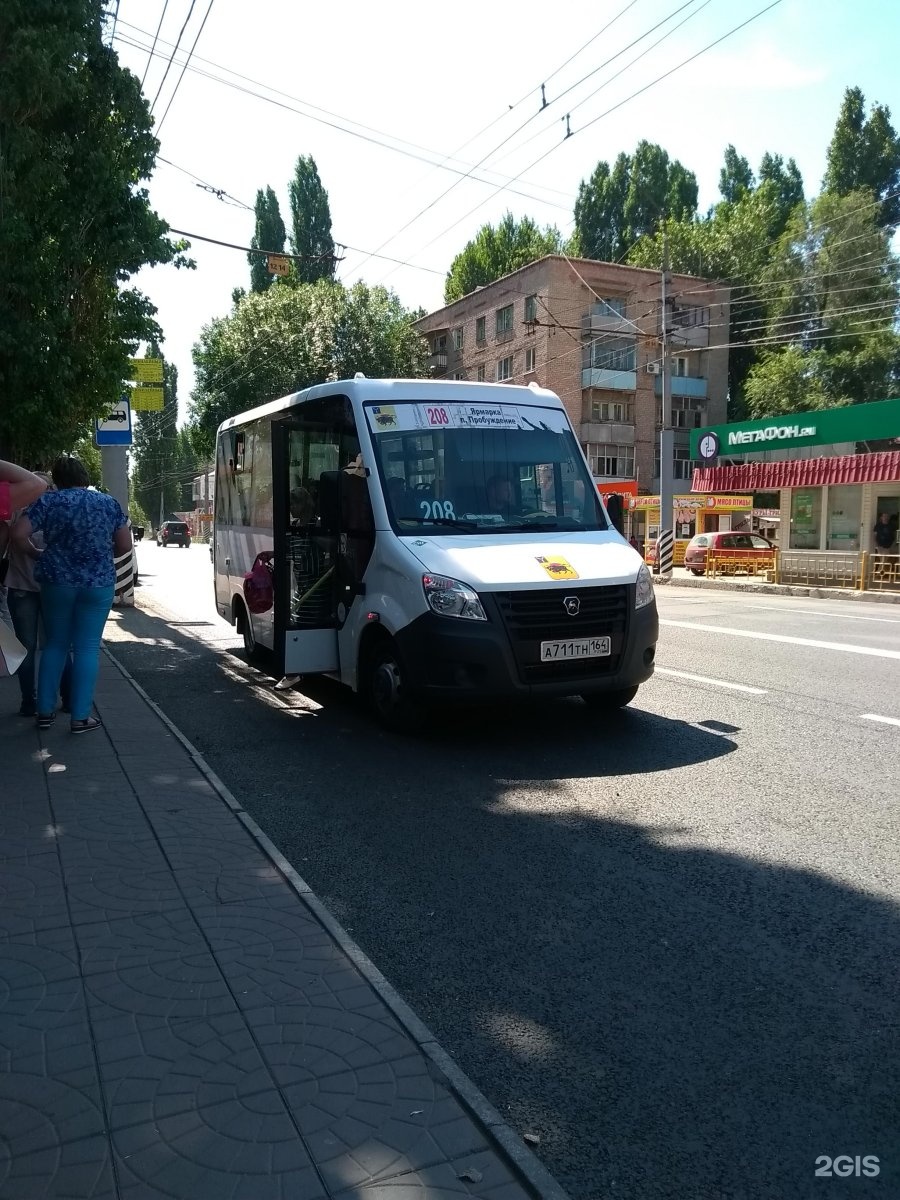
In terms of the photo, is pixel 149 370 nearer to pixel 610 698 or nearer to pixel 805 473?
pixel 610 698

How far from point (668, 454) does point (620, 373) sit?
20.9m

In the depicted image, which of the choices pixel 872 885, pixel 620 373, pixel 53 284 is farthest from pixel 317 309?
pixel 872 885

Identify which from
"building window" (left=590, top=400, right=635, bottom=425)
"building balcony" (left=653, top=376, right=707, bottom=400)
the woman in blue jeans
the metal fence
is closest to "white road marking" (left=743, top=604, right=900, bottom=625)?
the metal fence

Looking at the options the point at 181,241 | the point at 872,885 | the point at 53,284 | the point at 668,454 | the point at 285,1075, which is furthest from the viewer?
the point at 668,454

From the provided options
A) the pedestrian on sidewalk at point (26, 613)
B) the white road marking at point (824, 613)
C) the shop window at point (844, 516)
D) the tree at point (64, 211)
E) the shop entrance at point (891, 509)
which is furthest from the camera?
the shop window at point (844, 516)

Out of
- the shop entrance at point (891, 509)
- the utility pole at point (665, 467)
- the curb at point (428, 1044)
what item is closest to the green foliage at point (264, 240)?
the utility pole at point (665, 467)

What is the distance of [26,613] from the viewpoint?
285 inches

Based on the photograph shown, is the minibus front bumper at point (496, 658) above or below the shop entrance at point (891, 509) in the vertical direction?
below

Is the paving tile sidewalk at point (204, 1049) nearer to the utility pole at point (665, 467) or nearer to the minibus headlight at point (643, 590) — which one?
the minibus headlight at point (643, 590)

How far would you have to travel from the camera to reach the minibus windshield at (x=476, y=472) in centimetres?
725

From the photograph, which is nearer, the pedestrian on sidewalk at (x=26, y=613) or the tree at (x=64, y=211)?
the pedestrian on sidewalk at (x=26, y=613)

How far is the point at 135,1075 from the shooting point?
2.76m

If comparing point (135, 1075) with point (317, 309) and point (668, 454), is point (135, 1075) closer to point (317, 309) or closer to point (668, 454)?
point (668, 454)

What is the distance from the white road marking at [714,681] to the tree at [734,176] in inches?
2412
